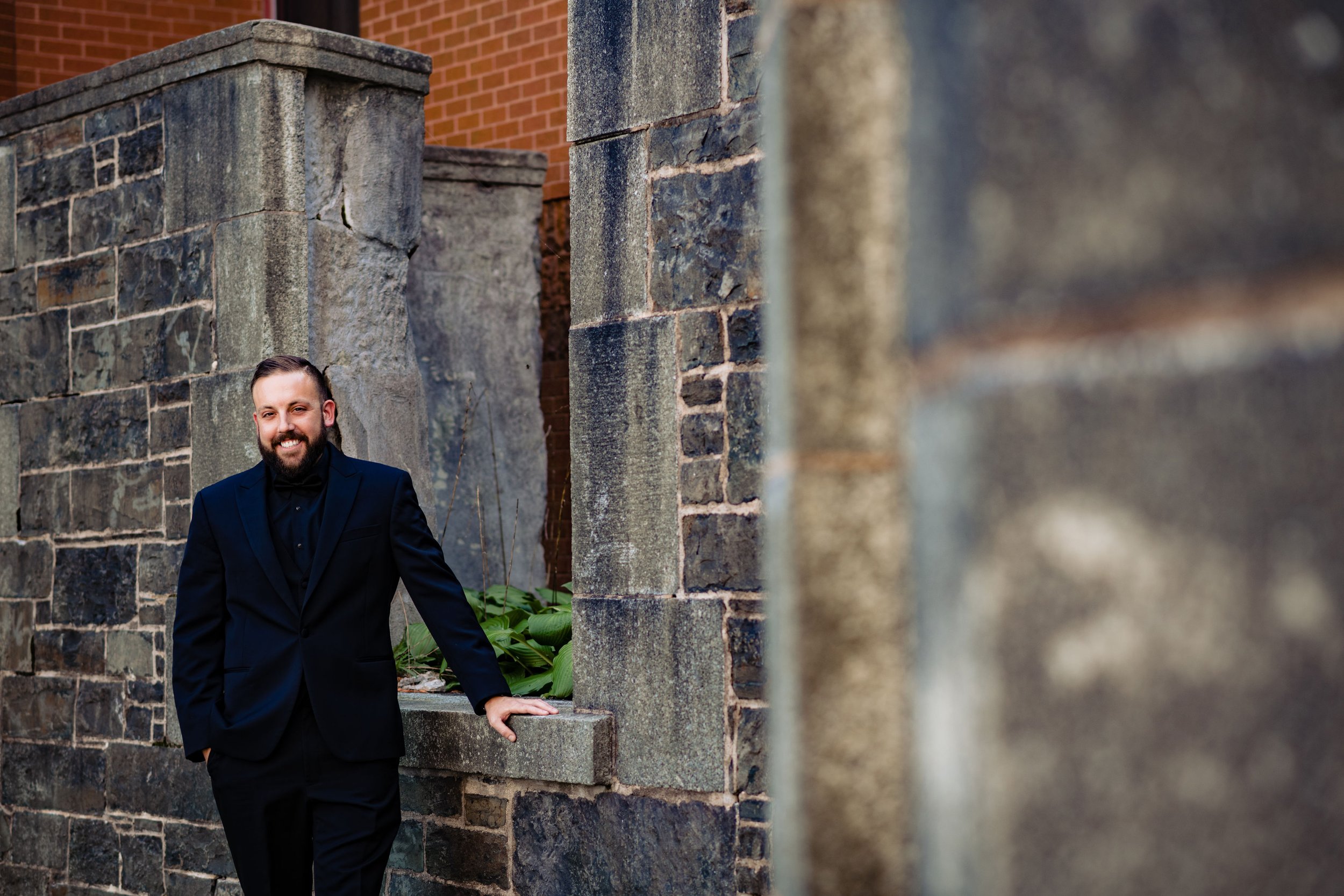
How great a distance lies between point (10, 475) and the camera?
246 inches

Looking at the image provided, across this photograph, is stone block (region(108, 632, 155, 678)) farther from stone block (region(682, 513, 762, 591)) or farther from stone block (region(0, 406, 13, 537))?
stone block (region(682, 513, 762, 591))

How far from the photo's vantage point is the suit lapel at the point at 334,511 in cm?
407

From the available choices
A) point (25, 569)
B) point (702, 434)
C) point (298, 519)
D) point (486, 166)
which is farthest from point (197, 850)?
point (486, 166)

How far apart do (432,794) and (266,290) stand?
1.75 m

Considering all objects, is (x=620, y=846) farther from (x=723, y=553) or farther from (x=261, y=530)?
(x=261, y=530)

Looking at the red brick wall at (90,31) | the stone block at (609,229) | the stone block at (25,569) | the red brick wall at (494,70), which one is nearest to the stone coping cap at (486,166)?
the red brick wall at (494,70)

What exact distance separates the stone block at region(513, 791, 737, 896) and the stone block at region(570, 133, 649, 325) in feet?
4.23

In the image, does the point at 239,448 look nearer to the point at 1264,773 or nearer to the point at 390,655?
the point at 390,655

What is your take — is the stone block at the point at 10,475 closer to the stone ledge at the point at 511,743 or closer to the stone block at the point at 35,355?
the stone block at the point at 35,355

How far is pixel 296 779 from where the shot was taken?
13.2 feet

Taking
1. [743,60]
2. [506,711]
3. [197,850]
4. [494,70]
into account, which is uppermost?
[494,70]

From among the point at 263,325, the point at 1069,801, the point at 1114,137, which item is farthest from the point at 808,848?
the point at 263,325

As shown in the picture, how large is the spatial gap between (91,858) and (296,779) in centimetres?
220

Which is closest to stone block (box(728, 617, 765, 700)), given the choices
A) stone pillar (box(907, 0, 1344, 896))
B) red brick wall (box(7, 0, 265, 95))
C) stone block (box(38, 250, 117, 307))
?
stone pillar (box(907, 0, 1344, 896))
